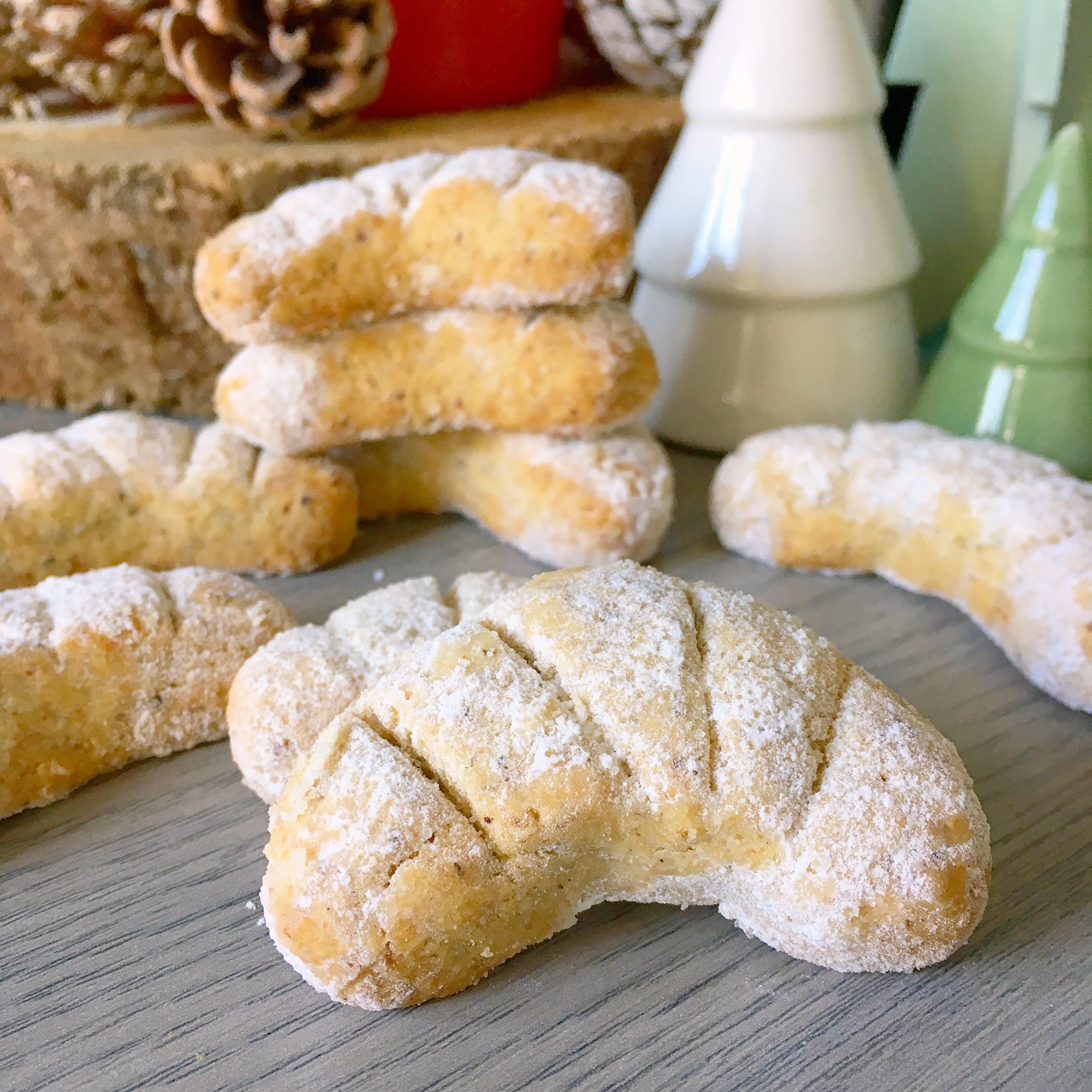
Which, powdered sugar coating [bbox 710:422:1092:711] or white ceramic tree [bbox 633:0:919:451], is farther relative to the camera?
white ceramic tree [bbox 633:0:919:451]

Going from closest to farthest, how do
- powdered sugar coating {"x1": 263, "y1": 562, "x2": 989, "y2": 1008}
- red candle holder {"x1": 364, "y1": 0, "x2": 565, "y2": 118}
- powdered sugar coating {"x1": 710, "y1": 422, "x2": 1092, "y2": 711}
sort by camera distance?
powdered sugar coating {"x1": 263, "y1": 562, "x2": 989, "y2": 1008}
powdered sugar coating {"x1": 710, "y1": 422, "x2": 1092, "y2": 711}
red candle holder {"x1": 364, "y1": 0, "x2": 565, "y2": 118}

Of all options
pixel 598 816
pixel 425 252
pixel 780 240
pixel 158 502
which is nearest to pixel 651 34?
pixel 780 240

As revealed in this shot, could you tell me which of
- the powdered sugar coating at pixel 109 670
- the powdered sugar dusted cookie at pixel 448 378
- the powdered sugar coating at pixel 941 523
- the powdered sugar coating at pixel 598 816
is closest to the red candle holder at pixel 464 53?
the powdered sugar dusted cookie at pixel 448 378

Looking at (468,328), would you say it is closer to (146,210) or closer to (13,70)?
(146,210)

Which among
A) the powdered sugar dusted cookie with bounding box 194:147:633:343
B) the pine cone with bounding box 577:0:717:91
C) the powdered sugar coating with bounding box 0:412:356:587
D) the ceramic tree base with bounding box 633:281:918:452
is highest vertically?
the pine cone with bounding box 577:0:717:91

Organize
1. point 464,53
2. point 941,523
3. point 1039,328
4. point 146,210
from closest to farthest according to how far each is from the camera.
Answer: point 941,523
point 1039,328
point 146,210
point 464,53

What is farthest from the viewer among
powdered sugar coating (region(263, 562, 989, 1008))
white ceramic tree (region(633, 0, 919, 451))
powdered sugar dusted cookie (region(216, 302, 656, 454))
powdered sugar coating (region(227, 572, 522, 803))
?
white ceramic tree (region(633, 0, 919, 451))

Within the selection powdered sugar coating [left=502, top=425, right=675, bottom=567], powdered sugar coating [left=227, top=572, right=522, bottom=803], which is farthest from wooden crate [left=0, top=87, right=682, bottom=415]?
powdered sugar coating [left=227, top=572, right=522, bottom=803]

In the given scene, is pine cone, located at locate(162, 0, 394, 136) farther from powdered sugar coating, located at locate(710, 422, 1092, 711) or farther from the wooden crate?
powdered sugar coating, located at locate(710, 422, 1092, 711)
